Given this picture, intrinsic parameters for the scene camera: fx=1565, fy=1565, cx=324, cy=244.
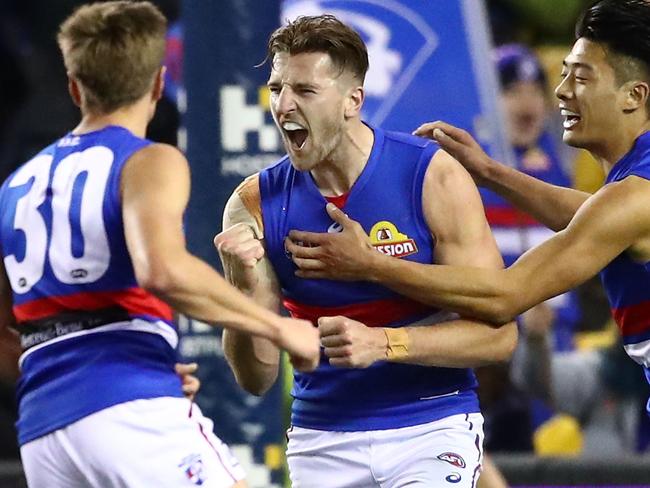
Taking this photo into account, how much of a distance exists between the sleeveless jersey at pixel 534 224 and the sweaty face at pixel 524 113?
64 mm

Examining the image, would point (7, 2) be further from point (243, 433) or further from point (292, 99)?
point (292, 99)

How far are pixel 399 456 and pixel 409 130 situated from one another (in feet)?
10.1

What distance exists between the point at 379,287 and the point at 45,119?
5150 millimetres

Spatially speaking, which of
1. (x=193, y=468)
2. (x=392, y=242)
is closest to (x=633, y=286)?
(x=392, y=242)

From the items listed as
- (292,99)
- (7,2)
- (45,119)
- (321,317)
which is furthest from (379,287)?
(7,2)

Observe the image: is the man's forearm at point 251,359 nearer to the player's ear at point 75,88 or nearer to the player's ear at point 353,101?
the player's ear at point 353,101

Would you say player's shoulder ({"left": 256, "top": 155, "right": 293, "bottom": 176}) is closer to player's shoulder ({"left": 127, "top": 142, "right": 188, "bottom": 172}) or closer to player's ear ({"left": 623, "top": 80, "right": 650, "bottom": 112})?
player's shoulder ({"left": 127, "top": 142, "right": 188, "bottom": 172})

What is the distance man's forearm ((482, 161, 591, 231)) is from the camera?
17.1 feet

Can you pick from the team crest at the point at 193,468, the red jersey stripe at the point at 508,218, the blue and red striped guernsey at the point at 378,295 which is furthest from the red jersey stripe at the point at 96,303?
the red jersey stripe at the point at 508,218

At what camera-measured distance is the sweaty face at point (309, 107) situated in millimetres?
4707

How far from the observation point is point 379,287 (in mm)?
4738

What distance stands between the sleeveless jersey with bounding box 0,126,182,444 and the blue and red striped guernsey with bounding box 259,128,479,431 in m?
0.51

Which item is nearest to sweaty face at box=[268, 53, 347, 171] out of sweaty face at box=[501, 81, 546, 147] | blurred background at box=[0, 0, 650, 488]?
blurred background at box=[0, 0, 650, 488]

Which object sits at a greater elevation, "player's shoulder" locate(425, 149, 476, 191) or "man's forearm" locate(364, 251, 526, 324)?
"player's shoulder" locate(425, 149, 476, 191)
